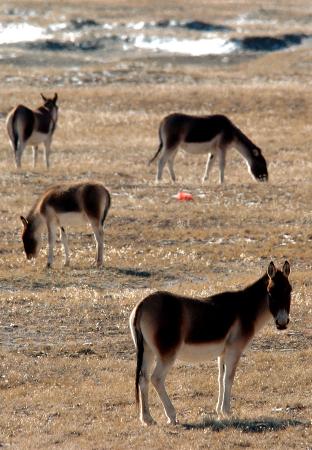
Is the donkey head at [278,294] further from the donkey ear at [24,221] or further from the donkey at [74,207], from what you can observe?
the donkey ear at [24,221]

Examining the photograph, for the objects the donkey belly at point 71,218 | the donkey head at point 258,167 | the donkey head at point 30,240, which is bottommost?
the donkey head at point 258,167

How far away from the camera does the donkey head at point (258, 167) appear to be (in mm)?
31439

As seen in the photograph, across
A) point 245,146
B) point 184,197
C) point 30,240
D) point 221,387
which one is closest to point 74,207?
point 30,240

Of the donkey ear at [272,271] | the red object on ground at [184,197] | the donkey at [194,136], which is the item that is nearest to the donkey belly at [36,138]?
the donkey at [194,136]

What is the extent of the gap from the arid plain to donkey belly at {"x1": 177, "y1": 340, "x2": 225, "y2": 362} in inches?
27.2

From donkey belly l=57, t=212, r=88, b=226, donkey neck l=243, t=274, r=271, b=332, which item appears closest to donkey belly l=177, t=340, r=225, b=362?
donkey neck l=243, t=274, r=271, b=332

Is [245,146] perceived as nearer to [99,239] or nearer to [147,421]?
[99,239]

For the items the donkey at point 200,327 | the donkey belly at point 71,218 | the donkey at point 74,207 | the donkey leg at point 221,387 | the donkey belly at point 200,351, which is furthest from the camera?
the donkey belly at point 71,218

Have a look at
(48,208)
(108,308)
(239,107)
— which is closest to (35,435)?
(108,308)

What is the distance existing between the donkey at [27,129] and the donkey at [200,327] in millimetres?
20385

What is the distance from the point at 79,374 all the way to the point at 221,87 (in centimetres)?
3547

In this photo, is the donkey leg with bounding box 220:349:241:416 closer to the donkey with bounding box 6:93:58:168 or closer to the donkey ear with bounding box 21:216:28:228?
the donkey ear with bounding box 21:216:28:228

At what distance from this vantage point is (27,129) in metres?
32.7

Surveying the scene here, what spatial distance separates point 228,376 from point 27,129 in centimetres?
2168
